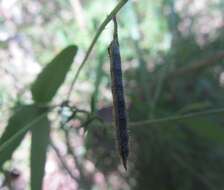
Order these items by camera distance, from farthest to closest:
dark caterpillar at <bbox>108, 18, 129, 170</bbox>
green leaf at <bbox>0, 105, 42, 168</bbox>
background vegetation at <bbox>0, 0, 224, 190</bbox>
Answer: background vegetation at <bbox>0, 0, 224, 190</bbox>
green leaf at <bbox>0, 105, 42, 168</bbox>
dark caterpillar at <bbox>108, 18, 129, 170</bbox>

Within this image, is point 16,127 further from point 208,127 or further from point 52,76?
point 208,127

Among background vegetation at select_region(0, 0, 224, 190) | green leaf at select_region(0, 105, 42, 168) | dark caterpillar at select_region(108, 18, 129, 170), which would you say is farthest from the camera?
background vegetation at select_region(0, 0, 224, 190)

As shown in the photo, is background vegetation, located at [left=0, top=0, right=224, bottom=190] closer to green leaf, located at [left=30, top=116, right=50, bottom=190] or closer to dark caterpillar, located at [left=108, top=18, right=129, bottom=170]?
green leaf, located at [left=30, top=116, right=50, bottom=190]

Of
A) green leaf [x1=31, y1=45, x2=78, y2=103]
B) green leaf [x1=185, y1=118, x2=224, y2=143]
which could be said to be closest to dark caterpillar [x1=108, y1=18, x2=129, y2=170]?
green leaf [x1=31, y1=45, x2=78, y2=103]

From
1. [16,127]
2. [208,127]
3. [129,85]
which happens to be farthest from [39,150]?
[129,85]

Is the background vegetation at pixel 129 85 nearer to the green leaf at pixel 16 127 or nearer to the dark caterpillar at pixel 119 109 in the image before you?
the green leaf at pixel 16 127

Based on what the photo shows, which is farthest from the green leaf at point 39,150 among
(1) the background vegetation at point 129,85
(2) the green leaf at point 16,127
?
(1) the background vegetation at point 129,85
